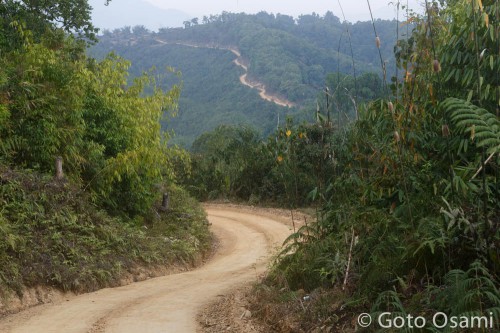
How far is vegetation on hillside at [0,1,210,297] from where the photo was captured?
38.3 ft

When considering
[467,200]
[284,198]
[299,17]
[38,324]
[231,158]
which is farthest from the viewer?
[299,17]

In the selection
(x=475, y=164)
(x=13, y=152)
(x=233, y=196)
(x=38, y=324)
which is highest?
(x=475, y=164)

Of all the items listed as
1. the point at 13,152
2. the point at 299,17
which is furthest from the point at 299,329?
the point at 299,17

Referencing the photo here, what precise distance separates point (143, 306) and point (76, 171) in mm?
6849

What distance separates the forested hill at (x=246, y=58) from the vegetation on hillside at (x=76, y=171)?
44.7 m

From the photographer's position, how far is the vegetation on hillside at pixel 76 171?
38.3 ft

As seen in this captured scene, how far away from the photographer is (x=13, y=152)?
531 inches

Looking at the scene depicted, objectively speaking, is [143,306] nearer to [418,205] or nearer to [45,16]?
[418,205]

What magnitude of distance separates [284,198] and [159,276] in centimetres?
1448

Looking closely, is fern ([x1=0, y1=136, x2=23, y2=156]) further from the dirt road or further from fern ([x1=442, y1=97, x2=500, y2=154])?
fern ([x1=442, y1=97, x2=500, y2=154])

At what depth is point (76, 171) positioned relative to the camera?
14930mm

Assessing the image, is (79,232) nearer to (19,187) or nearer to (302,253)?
(19,187)

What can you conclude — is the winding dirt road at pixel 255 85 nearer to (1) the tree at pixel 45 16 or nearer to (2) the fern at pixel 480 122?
(1) the tree at pixel 45 16

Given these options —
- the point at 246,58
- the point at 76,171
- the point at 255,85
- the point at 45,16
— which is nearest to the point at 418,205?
the point at 76,171
